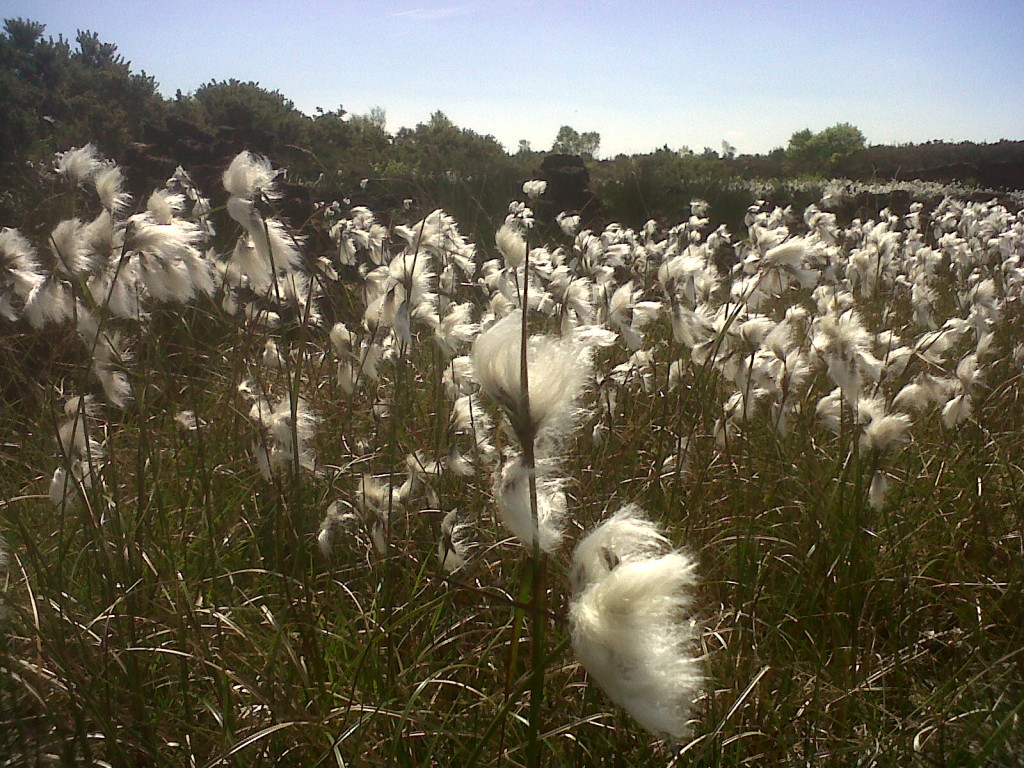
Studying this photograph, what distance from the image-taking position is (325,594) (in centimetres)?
201

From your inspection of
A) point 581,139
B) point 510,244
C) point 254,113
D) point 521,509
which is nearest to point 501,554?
point 510,244

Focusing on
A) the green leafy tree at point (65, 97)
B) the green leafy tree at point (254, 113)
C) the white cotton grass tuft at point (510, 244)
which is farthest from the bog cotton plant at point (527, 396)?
the green leafy tree at point (254, 113)

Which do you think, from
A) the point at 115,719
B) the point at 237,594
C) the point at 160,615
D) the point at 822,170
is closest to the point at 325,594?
the point at 237,594

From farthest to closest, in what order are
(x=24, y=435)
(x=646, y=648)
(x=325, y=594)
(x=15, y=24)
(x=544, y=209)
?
(x=15, y=24) < (x=544, y=209) < (x=24, y=435) < (x=325, y=594) < (x=646, y=648)

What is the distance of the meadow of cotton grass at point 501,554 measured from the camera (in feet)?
3.54

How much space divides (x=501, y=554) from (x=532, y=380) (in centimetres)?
147

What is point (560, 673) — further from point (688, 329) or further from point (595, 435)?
point (688, 329)

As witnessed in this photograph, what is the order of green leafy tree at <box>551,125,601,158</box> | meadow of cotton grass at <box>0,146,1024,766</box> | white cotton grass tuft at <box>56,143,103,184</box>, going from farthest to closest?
green leafy tree at <box>551,125,601,158</box>, white cotton grass tuft at <box>56,143,103,184</box>, meadow of cotton grass at <box>0,146,1024,766</box>

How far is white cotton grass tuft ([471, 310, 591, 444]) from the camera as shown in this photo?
0.89 metres

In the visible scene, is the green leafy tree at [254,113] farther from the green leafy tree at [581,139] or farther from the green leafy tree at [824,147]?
the green leafy tree at [824,147]

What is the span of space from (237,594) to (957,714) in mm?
1703

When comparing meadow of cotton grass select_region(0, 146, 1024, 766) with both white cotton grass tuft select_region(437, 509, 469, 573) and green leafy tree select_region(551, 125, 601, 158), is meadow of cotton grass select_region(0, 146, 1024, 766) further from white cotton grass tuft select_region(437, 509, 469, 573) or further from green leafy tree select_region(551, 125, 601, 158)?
green leafy tree select_region(551, 125, 601, 158)

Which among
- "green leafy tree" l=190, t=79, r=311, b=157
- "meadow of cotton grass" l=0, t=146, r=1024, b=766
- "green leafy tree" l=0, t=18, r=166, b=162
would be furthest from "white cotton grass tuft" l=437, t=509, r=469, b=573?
"green leafy tree" l=190, t=79, r=311, b=157

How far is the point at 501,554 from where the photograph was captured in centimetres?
228
